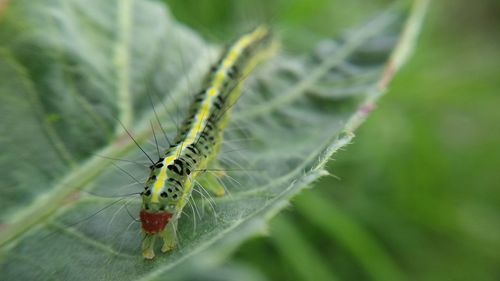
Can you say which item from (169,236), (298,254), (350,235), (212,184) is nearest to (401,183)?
(350,235)

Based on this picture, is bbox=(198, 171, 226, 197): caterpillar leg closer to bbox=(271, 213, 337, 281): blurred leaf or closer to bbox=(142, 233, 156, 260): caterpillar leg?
bbox=(142, 233, 156, 260): caterpillar leg

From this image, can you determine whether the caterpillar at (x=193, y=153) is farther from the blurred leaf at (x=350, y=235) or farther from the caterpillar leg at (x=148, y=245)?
the blurred leaf at (x=350, y=235)

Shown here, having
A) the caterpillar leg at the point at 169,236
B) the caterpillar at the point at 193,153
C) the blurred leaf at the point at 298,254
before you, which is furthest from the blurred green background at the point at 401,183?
the caterpillar leg at the point at 169,236

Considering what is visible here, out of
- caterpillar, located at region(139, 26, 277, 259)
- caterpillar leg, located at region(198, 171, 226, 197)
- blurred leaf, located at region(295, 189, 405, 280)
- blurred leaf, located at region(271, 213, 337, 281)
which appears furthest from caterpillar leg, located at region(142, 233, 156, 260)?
blurred leaf, located at region(295, 189, 405, 280)

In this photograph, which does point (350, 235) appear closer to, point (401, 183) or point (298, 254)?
point (298, 254)

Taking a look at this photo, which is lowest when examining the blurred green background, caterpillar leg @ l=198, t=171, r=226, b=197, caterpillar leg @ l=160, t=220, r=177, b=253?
caterpillar leg @ l=160, t=220, r=177, b=253

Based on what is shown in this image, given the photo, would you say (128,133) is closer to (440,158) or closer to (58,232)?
(58,232)

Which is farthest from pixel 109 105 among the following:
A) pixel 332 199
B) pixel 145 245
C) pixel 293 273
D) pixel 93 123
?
pixel 332 199
